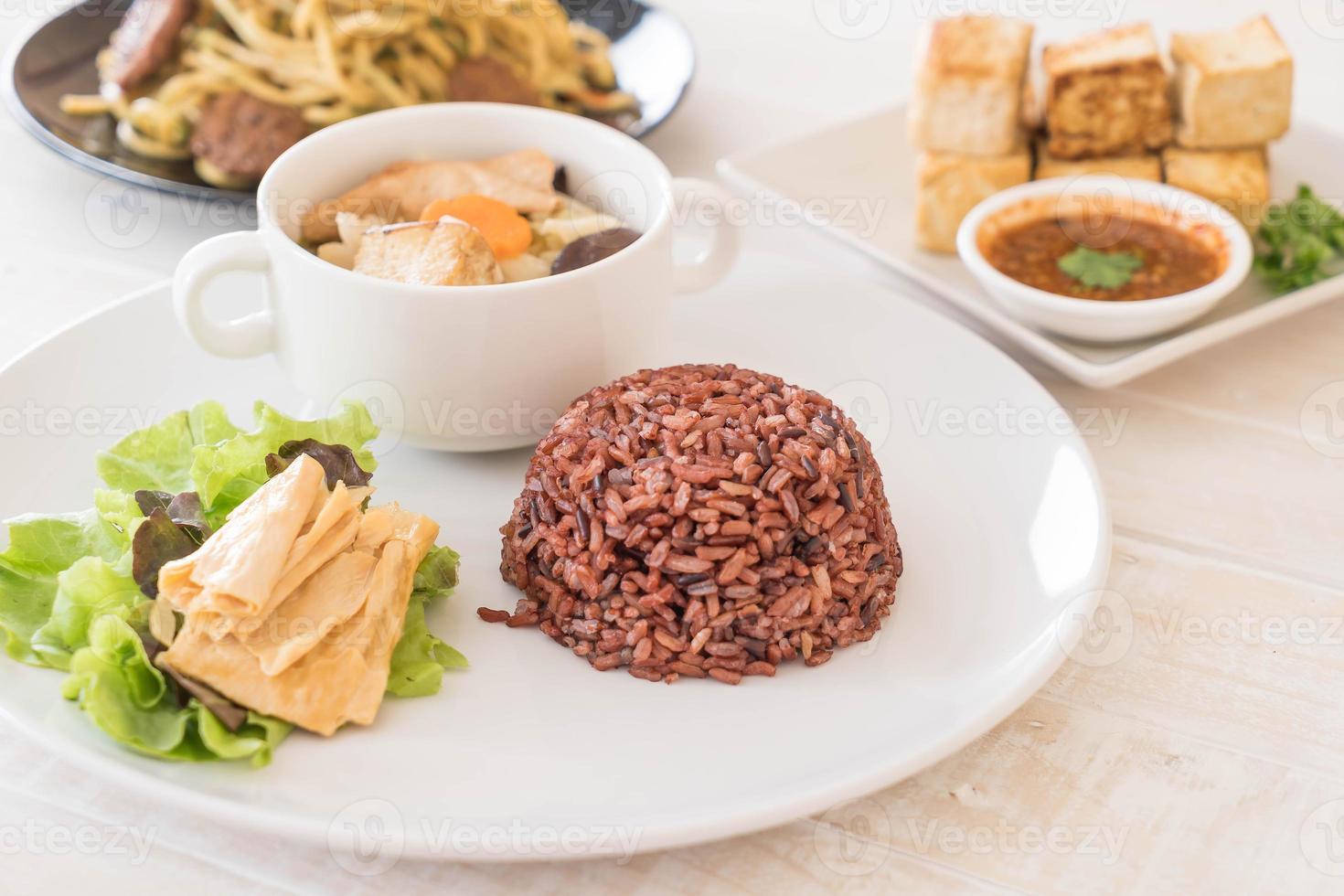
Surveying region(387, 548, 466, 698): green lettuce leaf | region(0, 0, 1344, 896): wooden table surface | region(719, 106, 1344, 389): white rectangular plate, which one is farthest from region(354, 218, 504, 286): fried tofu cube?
region(719, 106, 1344, 389): white rectangular plate

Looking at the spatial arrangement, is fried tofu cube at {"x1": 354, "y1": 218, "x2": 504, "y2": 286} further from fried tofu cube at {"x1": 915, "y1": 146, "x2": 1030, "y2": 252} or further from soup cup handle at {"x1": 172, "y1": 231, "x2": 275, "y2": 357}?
fried tofu cube at {"x1": 915, "y1": 146, "x2": 1030, "y2": 252}

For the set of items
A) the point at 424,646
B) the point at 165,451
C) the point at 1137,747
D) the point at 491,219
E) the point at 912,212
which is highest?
the point at 491,219

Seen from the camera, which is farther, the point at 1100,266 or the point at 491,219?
the point at 1100,266

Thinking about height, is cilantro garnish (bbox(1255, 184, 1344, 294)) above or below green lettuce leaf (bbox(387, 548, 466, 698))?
below

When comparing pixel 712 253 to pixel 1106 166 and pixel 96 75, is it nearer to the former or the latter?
pixel 1106 166

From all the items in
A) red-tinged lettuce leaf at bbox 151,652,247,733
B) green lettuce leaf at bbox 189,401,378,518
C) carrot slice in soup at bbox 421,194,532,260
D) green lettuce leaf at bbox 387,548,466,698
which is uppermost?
carrot slice in soup at bbox 421,194,532,260

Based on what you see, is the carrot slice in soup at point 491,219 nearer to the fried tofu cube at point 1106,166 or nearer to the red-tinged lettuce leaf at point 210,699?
the red-tinged lettuce leaf at point 210,699

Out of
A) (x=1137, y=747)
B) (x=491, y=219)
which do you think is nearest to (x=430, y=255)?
(x=491, y=219)
